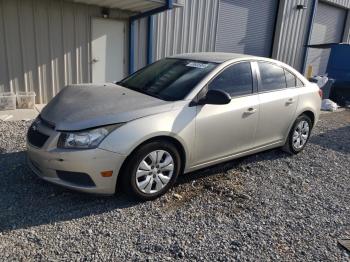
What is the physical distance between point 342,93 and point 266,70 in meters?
7.72

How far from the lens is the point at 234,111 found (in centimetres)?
390

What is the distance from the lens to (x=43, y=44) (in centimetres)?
710

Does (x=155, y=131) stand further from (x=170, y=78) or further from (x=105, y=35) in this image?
(x=105, y=35)

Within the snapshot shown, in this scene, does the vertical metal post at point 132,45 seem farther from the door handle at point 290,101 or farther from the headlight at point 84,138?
the headlight at point 84,138

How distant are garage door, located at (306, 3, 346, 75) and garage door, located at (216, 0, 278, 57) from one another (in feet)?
11.0

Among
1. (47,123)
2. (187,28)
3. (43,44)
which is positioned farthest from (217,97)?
(187,28)

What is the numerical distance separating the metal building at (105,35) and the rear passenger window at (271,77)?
11.4 ft

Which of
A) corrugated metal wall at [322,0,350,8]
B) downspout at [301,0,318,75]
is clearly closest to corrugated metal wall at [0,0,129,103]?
downspout at [301,0,318,75]

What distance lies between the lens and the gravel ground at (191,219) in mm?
2744

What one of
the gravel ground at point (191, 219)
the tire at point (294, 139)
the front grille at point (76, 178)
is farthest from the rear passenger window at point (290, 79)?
the front grille at point (76, 178)

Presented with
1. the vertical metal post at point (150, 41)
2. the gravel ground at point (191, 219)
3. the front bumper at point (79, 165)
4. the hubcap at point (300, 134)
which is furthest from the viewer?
the vertical metal post at point (150, 41)

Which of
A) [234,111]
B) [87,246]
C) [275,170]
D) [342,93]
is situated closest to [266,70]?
[234,111]

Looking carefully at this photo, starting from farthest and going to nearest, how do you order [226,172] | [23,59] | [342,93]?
[342,93], [23,59], [226,172]

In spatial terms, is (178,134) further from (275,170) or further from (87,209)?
(275,170)
